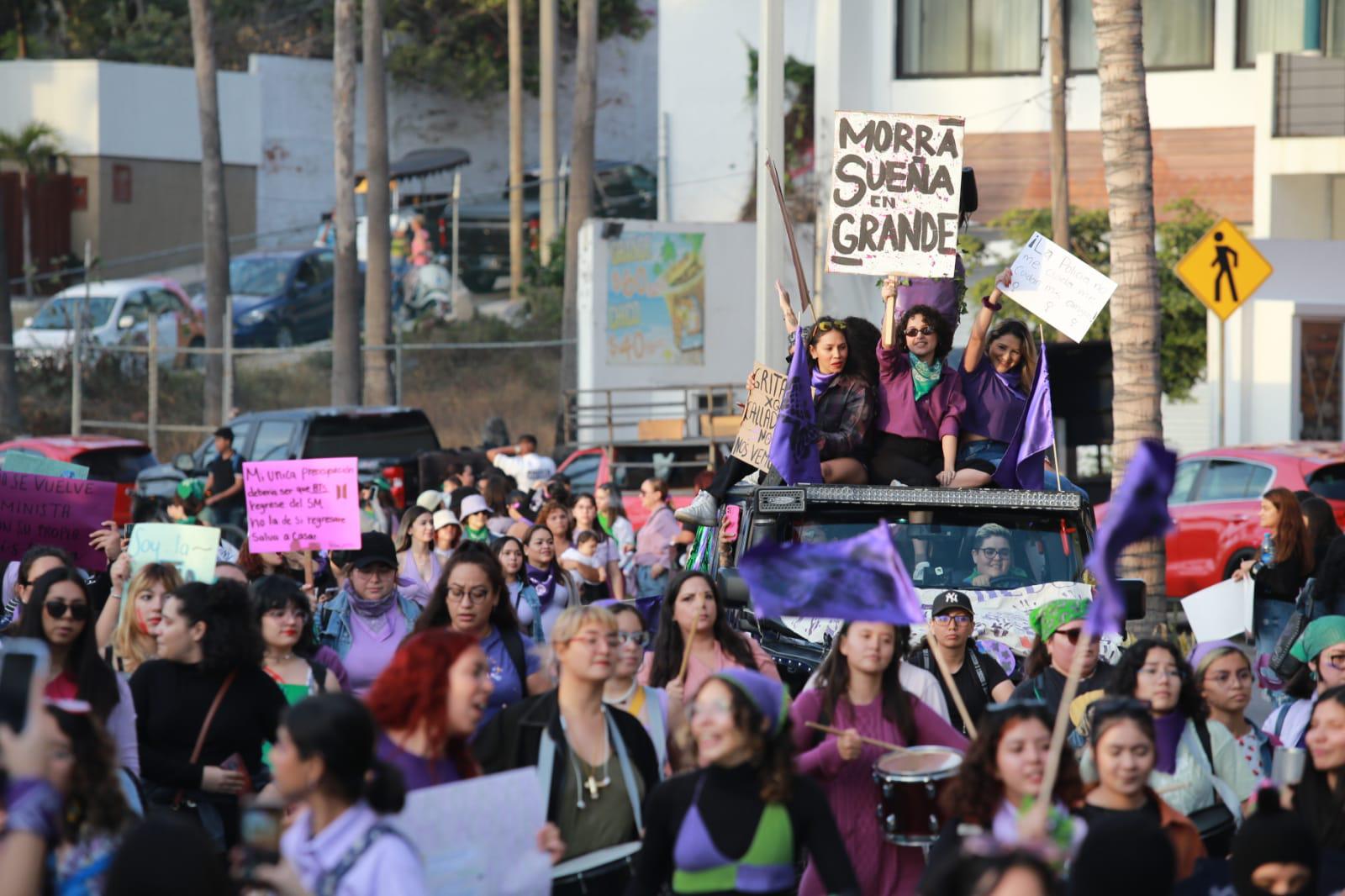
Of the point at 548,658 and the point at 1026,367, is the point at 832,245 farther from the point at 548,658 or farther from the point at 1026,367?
the point at 548,658

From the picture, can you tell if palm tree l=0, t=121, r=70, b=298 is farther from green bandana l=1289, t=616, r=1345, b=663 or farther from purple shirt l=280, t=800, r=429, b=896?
purple shirt l=280, t=800, r=429, b=896

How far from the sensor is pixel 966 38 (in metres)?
33.6

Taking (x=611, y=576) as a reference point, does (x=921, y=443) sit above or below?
above

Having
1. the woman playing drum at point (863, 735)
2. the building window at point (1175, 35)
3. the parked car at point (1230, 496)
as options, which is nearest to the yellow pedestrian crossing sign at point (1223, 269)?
the parked car at point (1230, 496)

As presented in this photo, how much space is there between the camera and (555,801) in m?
6.18

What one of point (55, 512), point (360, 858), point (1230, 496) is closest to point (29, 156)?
point (1230, 496)

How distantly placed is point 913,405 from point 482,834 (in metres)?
5.92

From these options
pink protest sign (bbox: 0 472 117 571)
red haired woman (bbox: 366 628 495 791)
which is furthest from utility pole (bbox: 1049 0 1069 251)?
red haired woman (bbox: 366 628 495 791)

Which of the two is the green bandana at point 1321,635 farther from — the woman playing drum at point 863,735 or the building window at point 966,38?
the building window at point 966,38

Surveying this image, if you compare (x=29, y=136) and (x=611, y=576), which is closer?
(x=611, y=576)

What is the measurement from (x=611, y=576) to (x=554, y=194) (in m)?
27.9

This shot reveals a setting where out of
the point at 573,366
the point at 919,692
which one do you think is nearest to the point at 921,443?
the point at 919,692

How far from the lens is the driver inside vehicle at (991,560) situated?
1019 cm

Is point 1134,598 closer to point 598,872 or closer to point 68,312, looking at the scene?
point 598,872
